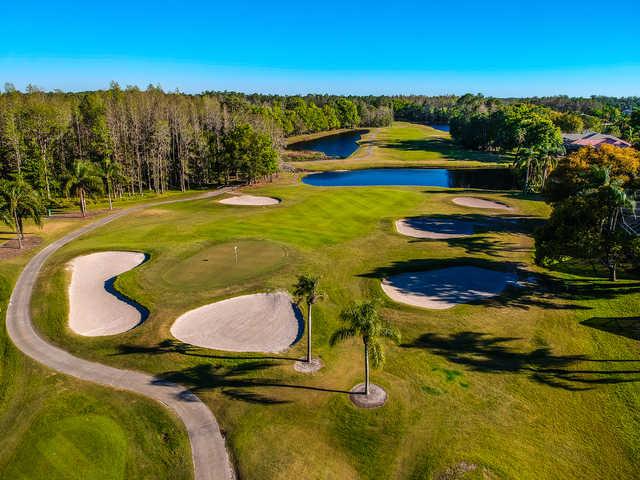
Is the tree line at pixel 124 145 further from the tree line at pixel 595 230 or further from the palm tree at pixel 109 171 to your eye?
the tree line at pixel 595 230

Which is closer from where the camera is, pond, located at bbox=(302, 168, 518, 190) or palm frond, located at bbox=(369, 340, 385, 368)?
palm frond, located at bbox=(369, 340, 385, 368)

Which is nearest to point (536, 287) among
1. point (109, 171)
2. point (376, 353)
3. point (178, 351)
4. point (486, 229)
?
point (486, 229)

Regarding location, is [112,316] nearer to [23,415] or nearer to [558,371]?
[23,415]

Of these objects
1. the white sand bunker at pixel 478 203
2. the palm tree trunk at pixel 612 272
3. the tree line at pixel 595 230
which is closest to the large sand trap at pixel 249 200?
the white sand bunker at pixel 478 203

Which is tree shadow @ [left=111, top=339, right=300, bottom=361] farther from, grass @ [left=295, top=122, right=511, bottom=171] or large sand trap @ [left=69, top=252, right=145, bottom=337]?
grass @ [left=295, top=122, right=511, bottom=171]

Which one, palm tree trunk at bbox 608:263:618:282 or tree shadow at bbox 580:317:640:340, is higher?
palm tree trunk at bbox 608:263:618:282

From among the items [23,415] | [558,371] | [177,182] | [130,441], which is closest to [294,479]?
[130,441]

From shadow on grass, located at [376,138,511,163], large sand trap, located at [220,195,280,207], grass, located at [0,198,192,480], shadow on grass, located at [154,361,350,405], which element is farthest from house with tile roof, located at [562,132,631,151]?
grass, located at [0,198,192,480]
